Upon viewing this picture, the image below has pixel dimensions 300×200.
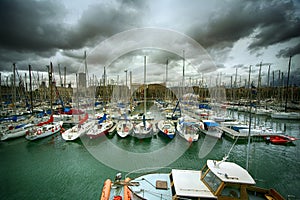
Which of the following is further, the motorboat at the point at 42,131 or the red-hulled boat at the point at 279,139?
the motorboat at the point at 42,131

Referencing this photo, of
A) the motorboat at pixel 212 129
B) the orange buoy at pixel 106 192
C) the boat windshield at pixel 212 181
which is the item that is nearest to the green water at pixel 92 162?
the motorboat at pixel 212 129

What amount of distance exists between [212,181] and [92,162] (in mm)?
9782

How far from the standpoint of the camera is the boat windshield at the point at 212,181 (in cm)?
456

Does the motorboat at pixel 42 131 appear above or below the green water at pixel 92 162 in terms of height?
above

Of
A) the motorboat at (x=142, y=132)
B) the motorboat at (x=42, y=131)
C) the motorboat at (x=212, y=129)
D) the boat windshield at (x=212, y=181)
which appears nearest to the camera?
the boat windshield at (x=212, y=181)

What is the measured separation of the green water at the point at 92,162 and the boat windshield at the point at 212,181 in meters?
5.16

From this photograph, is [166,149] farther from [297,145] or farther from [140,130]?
[297,145]

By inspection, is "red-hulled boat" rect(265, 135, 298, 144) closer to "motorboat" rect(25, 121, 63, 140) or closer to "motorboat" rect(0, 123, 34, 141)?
"motorboat" rect(25, 121, 63, 140)

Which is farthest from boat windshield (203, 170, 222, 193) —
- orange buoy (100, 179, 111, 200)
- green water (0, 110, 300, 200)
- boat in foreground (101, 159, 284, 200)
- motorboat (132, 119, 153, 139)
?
motorboat (132, 119, 153, 139)

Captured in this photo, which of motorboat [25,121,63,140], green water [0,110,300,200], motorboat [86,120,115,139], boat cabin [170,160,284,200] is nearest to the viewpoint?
boat cabin [170,160,284,200]

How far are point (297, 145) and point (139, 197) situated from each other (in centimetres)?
2020

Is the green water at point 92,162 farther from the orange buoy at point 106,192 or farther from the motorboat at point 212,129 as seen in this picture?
the orange buoy at point 106,192

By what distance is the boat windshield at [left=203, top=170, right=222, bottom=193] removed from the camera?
4562mm

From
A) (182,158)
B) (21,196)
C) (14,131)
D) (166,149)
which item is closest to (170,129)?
(166,149)
